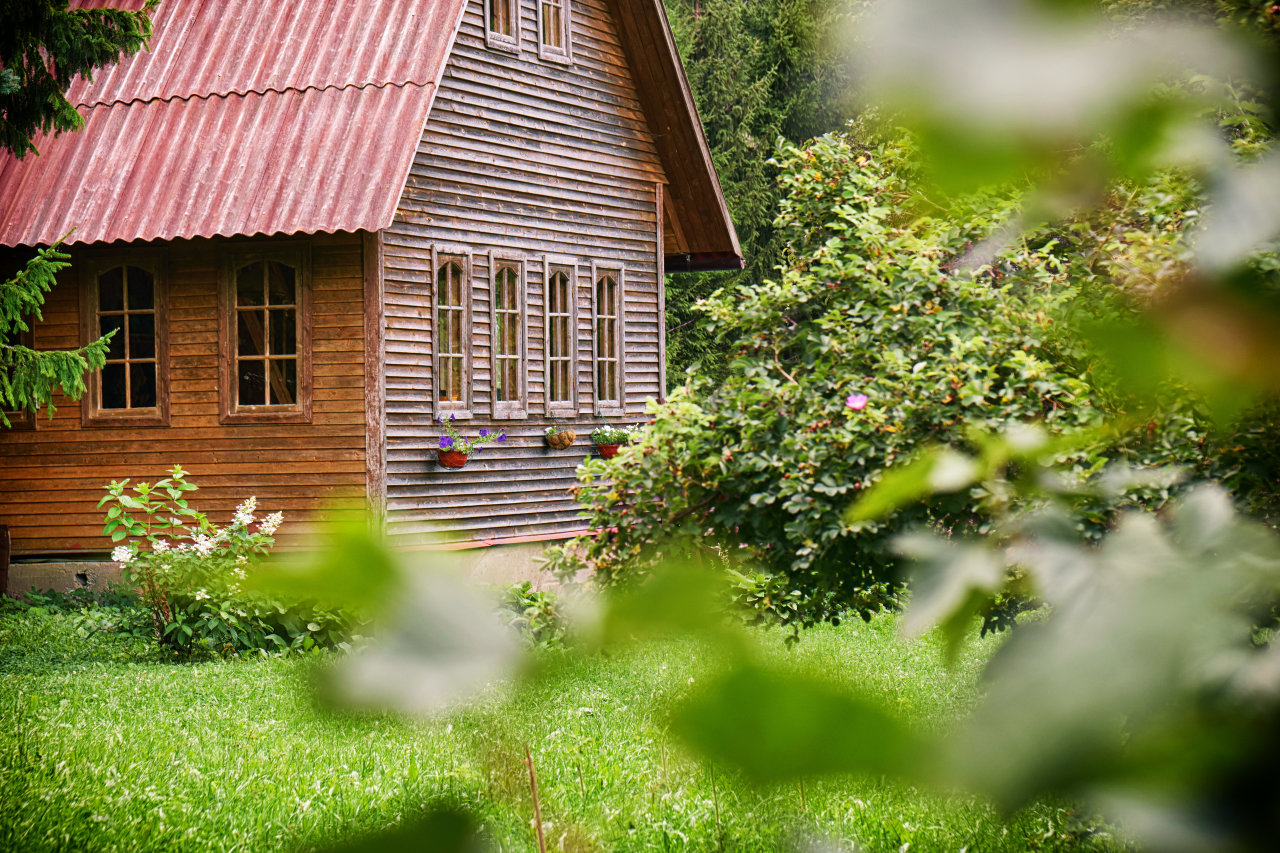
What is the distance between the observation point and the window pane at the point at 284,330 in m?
10.8

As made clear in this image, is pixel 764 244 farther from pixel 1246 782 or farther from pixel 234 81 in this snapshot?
pixel 1246 782

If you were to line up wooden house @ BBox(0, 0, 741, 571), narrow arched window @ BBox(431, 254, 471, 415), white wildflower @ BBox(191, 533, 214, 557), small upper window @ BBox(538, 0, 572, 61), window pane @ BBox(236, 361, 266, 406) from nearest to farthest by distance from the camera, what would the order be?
white wildflower @ BBox(191, 533, 214, 557) < wooden house @ BBox(0, 0, 741, 571) < window pane @ BBox(236, 361, 266, 406) < narrow arched window @ BBox(431, 254, 471, 415) < small upper window @ BBox(538, 0, 572, 61)

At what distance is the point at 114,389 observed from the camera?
1122 cm

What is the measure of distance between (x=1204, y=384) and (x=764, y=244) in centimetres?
2609

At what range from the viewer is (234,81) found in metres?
10.7

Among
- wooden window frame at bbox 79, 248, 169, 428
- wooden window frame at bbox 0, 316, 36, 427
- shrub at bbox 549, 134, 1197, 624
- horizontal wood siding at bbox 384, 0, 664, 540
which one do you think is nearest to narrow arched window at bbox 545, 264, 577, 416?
horizontal wood siding at bbox 384, 0, 664, 540

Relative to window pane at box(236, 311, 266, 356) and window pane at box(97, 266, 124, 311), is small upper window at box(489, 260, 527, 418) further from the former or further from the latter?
window pane at box(97, 266, 124, 311)

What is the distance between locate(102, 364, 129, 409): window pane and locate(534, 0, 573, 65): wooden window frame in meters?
5.03

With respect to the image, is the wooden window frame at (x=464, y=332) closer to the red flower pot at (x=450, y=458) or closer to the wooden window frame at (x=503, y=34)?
the red flower pot at (x=450, y=458)

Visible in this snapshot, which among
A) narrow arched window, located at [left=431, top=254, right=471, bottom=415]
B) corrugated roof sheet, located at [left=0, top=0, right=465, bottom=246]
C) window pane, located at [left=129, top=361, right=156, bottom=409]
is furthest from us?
window pane, located at [left=129, top=361, right=156, bottom=409]

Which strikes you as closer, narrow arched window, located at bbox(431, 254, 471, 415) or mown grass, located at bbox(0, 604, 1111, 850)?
mown grass, located at bbox(0, 604, 1111, 850)

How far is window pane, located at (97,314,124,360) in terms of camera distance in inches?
434

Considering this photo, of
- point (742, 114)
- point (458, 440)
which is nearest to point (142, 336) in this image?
point (458, 440)

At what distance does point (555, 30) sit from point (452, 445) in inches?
180
